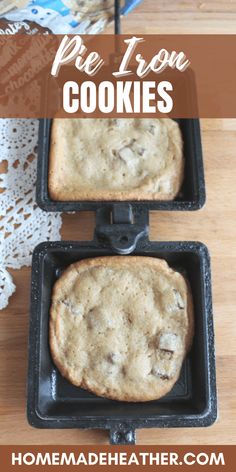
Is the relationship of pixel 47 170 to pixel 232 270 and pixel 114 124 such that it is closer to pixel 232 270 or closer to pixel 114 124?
pixel 114 124

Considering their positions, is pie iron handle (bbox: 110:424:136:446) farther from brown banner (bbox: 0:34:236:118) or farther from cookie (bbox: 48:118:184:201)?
brown banner (bbox: 0:34:236:118)

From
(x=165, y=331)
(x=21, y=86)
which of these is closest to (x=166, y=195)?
(x=165, y=331)

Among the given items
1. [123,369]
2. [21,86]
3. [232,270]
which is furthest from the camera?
[21,86]

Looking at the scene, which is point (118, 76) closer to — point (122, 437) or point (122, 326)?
point (122, 326)

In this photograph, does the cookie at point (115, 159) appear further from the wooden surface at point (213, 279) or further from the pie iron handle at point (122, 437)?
the pie iron handle at point (122, 437)

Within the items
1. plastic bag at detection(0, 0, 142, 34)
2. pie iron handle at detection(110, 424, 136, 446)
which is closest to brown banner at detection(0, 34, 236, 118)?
plastic bag at detection(0, 0, 142, 34)

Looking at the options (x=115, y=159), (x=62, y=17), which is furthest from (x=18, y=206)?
(x=62, y=17)
